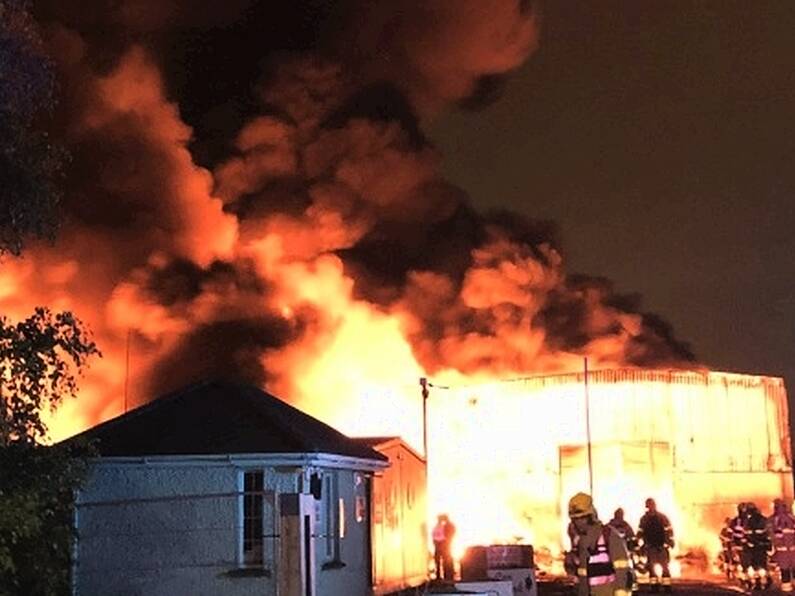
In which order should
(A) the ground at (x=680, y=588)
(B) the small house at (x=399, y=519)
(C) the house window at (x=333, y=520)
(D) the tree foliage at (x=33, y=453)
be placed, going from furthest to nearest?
(B) the small house at (x=399, y=519)
(A) the ground at (x=680, y=588)
(C) the house window at (x=333, y=520)
(D) the tree foliage at (x=33, y=453)

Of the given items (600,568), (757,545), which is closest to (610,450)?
(757,545)

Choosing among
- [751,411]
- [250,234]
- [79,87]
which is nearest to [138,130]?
[79,87]

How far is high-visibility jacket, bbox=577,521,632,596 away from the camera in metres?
9.44

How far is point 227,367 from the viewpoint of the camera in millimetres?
34125

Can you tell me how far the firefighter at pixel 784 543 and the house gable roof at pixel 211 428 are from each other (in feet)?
22.5

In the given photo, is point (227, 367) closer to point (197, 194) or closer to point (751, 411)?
point (197, 194)

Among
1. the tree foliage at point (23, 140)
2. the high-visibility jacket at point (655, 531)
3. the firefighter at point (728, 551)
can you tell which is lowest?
the firefighter at point (728, 551)

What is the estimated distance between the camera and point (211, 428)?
16375 millimetres

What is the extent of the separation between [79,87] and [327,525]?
82.7 ft

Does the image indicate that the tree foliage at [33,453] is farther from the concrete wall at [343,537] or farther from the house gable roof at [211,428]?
the concrete wall at [343,537]

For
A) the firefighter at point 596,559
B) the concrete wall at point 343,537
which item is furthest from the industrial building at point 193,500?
the firefighter at point 596,559

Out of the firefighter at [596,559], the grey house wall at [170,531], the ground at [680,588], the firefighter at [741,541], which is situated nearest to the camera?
the firefighter at [596,559]

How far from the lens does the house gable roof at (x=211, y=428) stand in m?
15.9

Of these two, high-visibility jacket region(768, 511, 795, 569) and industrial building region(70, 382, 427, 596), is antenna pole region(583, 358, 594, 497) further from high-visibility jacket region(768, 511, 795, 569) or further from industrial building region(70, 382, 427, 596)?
industrial building region(70, 382, 427, 596)
